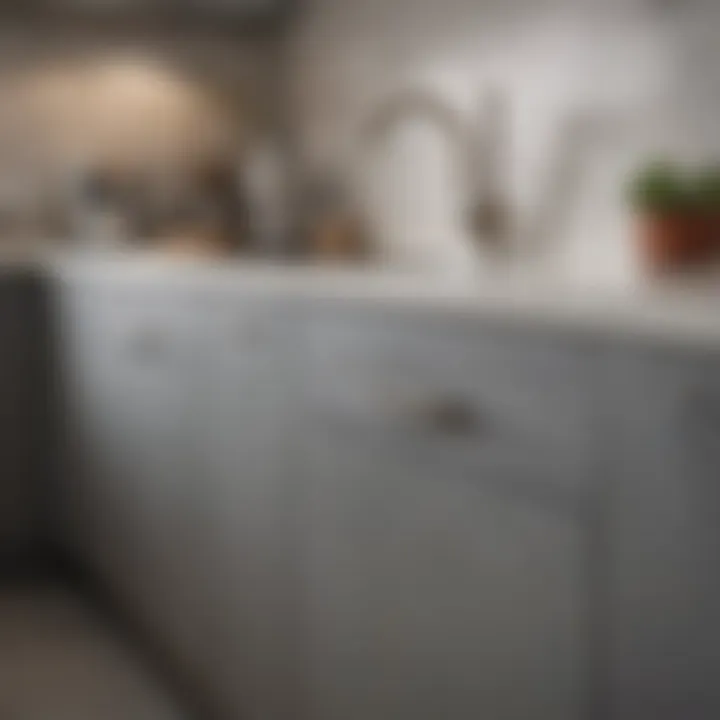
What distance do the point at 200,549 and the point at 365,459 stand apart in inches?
27.4

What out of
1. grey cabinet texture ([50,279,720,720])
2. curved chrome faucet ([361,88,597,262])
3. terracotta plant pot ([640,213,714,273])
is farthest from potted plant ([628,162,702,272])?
grey cabinet texture ([50,279,720,720])

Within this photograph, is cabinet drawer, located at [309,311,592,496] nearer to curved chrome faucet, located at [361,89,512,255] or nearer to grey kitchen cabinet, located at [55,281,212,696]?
grey kitchen cabinet, located at [55,281,212,696]

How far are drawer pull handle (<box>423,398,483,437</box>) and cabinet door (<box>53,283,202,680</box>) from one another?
898 mm

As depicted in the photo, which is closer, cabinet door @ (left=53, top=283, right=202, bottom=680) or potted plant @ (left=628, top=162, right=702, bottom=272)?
potted plant @ (left=628, top=162, right=702, bottom=272)

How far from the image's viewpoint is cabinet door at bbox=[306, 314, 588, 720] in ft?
4.09

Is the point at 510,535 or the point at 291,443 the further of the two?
Answer: the point at 291,443

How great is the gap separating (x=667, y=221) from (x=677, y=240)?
32 mm

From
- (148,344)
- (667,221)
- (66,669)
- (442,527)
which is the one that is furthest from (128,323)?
(442,527)

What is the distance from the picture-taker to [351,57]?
315cm

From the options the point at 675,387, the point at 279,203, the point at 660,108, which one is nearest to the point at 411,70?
the point at 279,203

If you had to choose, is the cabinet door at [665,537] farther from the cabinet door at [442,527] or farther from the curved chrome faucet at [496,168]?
the curved chrome faucet at [496,168]

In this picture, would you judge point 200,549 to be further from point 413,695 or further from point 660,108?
point 660,108

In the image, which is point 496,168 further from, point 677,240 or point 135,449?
point 135,449

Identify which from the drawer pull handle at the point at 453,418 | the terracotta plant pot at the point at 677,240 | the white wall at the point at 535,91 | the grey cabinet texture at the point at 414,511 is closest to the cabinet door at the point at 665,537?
the grey cabinet texture at the point at 414,511
